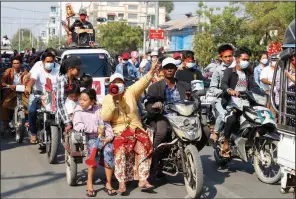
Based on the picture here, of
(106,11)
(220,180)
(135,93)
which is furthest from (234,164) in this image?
(106,11)

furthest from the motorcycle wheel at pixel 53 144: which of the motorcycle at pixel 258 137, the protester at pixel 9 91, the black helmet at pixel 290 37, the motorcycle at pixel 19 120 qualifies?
the black helmet at pixel 290 37

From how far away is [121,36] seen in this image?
2368 inches

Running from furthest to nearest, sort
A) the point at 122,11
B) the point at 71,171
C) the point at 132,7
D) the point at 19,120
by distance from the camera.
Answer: the point at 132,7, the point at 122,11, the point at 19,120, the point at 71,171

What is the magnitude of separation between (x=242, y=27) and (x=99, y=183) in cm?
2212

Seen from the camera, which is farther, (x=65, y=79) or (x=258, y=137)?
(x=65, y=79)

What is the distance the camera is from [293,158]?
495 centimetres

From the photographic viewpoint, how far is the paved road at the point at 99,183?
6.17m

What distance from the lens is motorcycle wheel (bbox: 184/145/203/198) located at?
564cm

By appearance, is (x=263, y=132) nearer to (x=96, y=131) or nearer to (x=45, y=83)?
(x=96, y=131)

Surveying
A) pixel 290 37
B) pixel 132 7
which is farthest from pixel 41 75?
pixel 132 7

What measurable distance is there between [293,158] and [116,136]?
212 centimetres

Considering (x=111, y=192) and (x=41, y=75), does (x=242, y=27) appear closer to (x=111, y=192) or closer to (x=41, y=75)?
(x=41, y=75)

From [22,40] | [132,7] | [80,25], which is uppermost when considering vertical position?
[132,7]

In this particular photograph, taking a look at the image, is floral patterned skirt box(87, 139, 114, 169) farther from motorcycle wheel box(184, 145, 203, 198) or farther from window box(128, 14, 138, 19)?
window box(128, 14, 138, 19)
